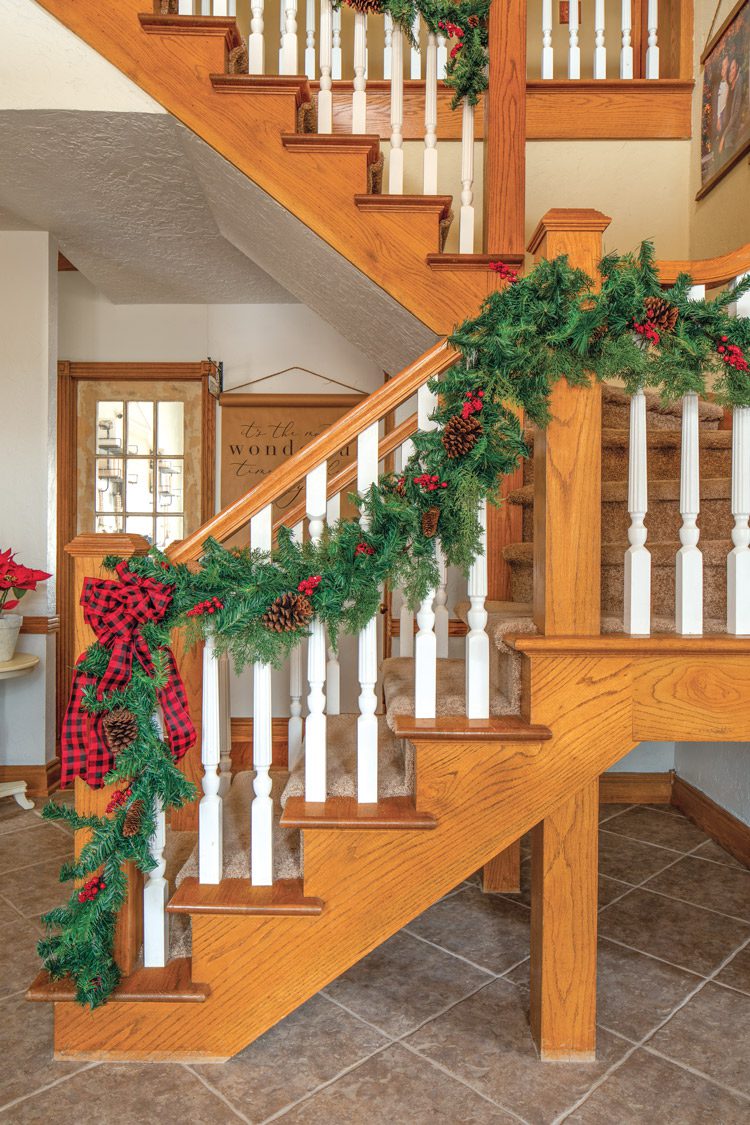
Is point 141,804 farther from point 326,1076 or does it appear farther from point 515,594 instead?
point 515,594

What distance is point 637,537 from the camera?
5.44ft

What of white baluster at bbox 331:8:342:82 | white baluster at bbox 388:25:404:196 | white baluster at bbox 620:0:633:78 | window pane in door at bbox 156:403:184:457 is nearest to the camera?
white baluster at bbox 388:25:404:196

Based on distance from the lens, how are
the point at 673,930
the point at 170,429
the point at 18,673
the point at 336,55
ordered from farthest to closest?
1. the point at 170,429
2. the point at 18,673
3. the point at 336,55
4. the point at 673,930

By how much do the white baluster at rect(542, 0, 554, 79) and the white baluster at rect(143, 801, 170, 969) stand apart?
3.25m

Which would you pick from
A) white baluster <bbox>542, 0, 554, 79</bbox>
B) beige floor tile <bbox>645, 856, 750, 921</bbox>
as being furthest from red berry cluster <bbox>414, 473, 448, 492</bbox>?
white baluster <bbox>542, 0, 554, 79</bbox>

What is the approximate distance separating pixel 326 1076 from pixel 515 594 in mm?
1455

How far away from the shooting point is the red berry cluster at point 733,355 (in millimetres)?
1584

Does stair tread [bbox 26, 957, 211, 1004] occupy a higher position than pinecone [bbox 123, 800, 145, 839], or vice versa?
pinecone [bbox 123, 800, 145, 839]

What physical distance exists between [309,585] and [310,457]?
0.97 ft

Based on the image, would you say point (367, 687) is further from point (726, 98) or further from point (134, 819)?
point (726, 98)

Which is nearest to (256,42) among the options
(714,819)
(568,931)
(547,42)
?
(547,42)

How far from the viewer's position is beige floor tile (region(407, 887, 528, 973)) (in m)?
2.19

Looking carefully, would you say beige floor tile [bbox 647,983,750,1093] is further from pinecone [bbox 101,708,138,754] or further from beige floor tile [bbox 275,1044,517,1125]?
pinecone [bbox 101,708,138,754]

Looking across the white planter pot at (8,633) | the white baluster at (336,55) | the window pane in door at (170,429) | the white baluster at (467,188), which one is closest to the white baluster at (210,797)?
the white baluster at (467,188)
